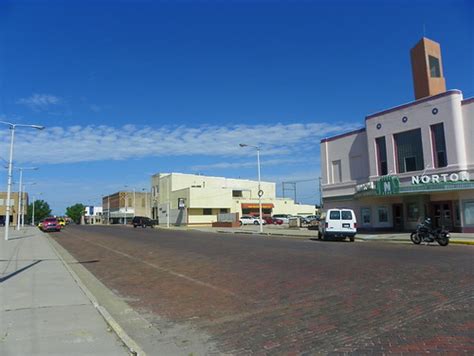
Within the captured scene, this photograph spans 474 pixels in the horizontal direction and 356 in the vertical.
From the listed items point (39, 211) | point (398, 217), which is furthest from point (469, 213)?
point (39, 211)

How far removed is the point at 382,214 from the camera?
37.0 metres

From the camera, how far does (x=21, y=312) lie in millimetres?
7957

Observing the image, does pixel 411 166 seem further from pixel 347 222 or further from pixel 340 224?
pixel 340 224

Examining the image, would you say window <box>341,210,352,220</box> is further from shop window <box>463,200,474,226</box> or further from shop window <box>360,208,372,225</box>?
shop window <box>360,208,372,225</box>

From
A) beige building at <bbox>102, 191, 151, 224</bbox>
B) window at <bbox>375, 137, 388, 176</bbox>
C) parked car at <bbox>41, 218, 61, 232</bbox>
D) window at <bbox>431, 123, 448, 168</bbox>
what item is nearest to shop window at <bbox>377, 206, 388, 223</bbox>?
window at <bbox>375, 137, 388, 176</bbox>

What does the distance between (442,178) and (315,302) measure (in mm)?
25135

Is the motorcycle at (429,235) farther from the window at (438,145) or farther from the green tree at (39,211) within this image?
the green tree at (39,211)

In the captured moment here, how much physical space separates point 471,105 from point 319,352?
29266mm

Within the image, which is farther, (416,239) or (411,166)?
(411,166)

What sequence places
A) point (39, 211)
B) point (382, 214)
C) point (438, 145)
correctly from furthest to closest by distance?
1. point (39, 211)
2. point (382, 214)
3. point (438, 145)

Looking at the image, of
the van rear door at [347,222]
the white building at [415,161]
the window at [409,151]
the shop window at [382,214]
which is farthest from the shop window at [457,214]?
the van rear door at [347,222]

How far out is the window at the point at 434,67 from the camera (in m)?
36.6

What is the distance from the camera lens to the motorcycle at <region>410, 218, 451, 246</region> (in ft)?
74.3

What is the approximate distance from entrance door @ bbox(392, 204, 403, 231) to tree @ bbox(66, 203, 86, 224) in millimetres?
155871
